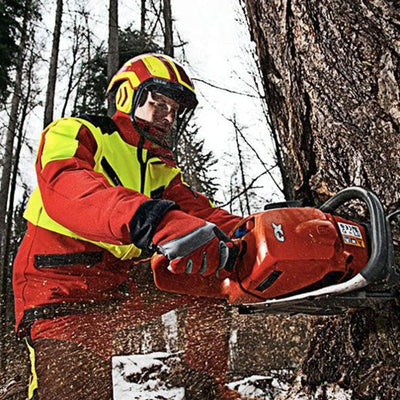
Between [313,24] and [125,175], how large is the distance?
4.10 ft

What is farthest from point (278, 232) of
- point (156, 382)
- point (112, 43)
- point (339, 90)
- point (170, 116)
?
point (112, 43)

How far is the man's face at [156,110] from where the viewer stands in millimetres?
2648

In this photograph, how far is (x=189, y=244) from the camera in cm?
148

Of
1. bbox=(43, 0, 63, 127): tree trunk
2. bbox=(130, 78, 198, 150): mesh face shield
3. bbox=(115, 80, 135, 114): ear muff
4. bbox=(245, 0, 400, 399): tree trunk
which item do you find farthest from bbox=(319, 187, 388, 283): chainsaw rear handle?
bbox=(43, 0, 63, 127): tree trunk

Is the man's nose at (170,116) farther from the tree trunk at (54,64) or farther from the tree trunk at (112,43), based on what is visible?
the tree trunk at (54,64)

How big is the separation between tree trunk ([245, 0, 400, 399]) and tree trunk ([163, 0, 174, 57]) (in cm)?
766

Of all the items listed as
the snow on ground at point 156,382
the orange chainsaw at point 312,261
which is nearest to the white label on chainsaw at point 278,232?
the orange chainsaw at point 312,261

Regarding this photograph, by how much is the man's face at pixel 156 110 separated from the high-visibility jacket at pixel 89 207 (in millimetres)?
103

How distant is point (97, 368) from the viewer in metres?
2.40

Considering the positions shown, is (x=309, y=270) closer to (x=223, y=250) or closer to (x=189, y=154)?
(x=223, y=250)

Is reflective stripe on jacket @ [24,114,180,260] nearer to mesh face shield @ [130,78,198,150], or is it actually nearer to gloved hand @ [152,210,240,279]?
mesh face shield @ [130,78,198,150]

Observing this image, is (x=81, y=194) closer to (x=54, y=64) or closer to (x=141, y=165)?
(x=141, y=165)

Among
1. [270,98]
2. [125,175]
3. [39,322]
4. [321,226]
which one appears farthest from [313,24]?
[39,322]

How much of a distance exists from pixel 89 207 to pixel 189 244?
0.46m
